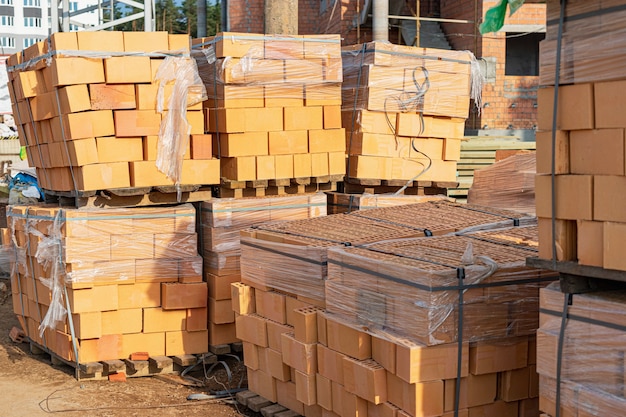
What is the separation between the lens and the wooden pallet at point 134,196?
7289 mm

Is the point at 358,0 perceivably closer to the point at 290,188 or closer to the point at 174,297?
the point at 290,188

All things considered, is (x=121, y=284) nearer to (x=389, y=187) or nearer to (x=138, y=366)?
(x=138, y=366)

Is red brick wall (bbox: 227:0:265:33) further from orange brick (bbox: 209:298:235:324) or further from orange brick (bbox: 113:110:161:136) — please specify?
orange brick (bbox: 209:298:235:324)

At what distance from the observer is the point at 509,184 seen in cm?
793

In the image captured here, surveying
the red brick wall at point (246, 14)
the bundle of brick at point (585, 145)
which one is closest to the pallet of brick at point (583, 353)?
the bundle of brick at point (585, 145)

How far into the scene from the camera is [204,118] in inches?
305

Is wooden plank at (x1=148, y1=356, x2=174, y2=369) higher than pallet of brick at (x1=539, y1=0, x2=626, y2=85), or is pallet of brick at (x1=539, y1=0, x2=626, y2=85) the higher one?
pallet of brick at (x1=539, y1=0, x2=626, y2=85)

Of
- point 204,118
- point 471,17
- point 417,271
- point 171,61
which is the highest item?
point 471,17

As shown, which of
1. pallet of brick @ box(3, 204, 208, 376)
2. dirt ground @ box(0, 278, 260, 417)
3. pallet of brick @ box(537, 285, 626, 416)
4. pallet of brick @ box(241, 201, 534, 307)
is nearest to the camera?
pallet of brick @ box(537, 285, 626, 416)

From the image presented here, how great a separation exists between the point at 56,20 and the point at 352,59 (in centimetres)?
1000

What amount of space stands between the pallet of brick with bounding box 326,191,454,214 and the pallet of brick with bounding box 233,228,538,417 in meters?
2.13

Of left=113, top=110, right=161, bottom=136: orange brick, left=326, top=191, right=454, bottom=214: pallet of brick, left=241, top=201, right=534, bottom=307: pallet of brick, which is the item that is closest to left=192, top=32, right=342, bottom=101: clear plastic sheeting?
left=113, top=110, right=161, bottom=136: orange brick

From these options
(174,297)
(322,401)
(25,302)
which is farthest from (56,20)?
(322,401)

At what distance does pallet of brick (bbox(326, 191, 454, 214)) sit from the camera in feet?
26.3
